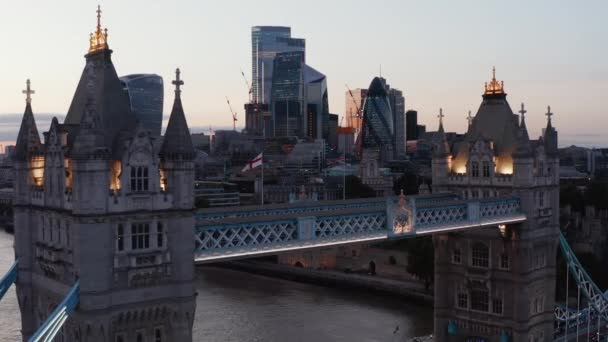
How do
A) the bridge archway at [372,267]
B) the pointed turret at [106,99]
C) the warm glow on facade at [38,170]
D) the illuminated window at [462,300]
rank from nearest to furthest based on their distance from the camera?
the pointed turret at [106,99], the warm glow on facade at [38,170], the illuminated window at [462,300], the bridge archway at [372,267]

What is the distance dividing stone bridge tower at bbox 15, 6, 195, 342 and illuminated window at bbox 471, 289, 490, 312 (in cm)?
2248

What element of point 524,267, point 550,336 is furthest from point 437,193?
point 550,336

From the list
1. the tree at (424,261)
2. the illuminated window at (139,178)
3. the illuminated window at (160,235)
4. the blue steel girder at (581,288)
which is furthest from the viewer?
the tree at (424,261)

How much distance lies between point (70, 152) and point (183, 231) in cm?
502

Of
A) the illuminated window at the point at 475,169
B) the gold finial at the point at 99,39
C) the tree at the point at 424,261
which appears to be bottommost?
the tree at the point at 424,261

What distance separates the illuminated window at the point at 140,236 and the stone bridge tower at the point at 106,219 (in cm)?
4

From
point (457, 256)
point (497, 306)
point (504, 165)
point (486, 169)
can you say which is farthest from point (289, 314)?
point (504, 165)

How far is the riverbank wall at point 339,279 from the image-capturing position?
8112 cm

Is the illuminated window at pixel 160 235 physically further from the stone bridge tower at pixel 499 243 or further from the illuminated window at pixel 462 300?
the illuminated window at pixel 462 300

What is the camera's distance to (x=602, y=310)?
5025cm

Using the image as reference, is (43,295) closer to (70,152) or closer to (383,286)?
(70,152)

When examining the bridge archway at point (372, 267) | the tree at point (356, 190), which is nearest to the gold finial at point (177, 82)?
the bridge archway at point (372, 267)

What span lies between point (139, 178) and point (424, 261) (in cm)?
5562

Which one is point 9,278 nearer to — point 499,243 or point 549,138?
point 499,243
